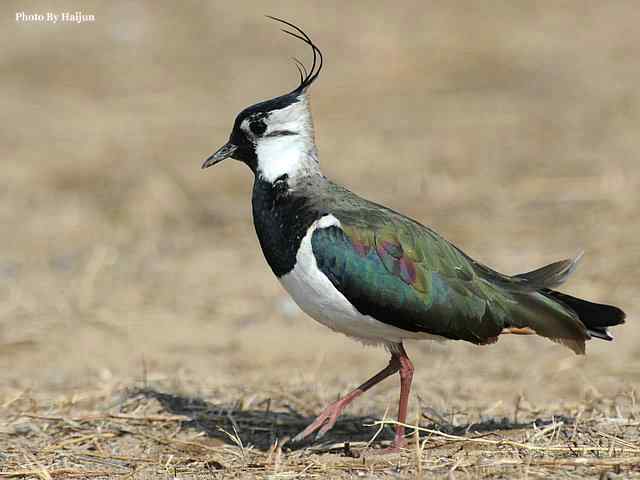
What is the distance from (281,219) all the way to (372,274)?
546 mm

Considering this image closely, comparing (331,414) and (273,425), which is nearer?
(331,414)

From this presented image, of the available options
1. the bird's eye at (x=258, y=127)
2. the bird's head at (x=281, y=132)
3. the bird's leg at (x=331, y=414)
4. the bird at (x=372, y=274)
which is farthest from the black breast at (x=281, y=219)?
the bird's leg at (x=331, y=414)

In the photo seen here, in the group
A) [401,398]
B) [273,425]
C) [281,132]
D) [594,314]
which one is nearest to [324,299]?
[401,398]

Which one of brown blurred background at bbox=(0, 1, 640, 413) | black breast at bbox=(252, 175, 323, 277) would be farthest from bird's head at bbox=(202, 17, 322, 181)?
brown blurred background at bbox=(0, 1, 640, 413)

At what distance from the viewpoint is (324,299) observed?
5.41m

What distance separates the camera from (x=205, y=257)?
33.7ft

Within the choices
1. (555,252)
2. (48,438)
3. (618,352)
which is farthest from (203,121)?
(48,438)

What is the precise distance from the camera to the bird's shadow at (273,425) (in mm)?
5961

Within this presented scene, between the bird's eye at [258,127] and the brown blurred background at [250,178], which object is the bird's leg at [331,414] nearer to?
the brown blurred background at [250,178]

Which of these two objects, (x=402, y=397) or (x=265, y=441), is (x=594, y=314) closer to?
(x=402, y=397)

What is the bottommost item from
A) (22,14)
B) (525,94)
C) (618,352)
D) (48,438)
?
(48,438)

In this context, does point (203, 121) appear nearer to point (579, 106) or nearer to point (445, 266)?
point (579, 106)

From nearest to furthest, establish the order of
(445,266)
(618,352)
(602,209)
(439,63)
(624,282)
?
(445,266)
(618,352)
(624,282)
(602,209)
(439,63)

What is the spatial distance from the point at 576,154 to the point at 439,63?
11.7 feet
